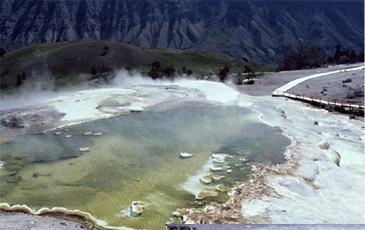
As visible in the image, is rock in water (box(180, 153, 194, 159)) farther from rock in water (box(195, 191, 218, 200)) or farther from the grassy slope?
the grassy slope

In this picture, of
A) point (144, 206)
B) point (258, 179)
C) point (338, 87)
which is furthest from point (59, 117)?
point (338, 87)

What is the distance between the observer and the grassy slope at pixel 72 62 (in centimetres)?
5819

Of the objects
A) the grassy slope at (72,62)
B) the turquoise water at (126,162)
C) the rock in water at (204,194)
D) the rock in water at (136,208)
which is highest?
the grassy slope at (72,62)

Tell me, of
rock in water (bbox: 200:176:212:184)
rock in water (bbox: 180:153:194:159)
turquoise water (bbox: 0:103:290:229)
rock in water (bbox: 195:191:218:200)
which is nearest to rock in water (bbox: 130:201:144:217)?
turquoise water (bbox: 0:103:290:229)

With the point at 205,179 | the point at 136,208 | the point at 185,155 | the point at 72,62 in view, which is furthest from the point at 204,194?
the point at 72,62

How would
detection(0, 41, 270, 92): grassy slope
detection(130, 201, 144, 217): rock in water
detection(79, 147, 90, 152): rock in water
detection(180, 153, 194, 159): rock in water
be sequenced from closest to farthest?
detection(130, 201, 144, 217): rock in water, detection(180, 153, 194, 159): rock in water, detection(79, 147, 90, 152): rock in water, detection(0, 41, 270, 92): grassy slope

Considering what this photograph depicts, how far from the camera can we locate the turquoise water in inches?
318

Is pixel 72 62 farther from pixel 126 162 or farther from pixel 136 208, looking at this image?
pixel 136 208

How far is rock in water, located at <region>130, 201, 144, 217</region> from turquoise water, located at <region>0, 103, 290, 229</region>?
15 centimetres

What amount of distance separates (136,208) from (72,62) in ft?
222

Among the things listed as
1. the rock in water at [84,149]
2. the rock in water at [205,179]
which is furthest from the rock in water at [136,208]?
the rock in water at [84,149]

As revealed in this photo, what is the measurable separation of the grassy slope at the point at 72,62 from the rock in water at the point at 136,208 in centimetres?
5293

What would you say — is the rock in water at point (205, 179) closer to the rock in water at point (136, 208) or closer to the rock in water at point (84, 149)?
the rock in water at point (136, 208)

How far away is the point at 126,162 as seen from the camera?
1127cm
